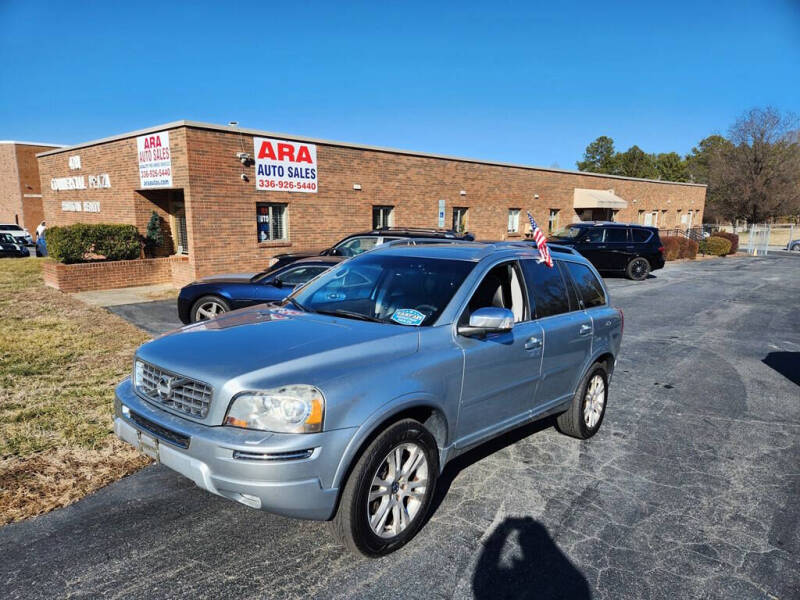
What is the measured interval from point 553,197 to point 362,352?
26.2 m

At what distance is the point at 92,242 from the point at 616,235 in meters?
16.5

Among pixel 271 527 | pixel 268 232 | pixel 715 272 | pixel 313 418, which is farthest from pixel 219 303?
pixel 715 272

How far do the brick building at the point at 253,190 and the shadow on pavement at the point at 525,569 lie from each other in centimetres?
1199

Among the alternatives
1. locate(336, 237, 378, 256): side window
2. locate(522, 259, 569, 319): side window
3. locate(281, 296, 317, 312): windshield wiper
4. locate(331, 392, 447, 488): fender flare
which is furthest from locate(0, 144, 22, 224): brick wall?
locate(331, 392, 447, 488): fender flare

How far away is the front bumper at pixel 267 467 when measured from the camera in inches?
101

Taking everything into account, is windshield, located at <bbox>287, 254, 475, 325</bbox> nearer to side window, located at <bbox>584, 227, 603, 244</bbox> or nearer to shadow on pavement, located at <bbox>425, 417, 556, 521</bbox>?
shadow on pavement, located at <bbox>425, 417, 556, 521</bbox>

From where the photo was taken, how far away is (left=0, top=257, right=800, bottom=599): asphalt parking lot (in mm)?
2803

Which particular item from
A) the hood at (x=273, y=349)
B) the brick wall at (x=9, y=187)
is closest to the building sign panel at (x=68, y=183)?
the hood at (x=273, y=349)

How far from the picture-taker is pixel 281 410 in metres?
2.66

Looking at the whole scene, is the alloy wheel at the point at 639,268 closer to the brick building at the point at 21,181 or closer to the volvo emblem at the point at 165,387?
the volvo emblem at the point at 165,387

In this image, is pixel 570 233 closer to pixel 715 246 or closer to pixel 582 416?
pixel 715 246

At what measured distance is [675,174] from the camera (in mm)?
67000

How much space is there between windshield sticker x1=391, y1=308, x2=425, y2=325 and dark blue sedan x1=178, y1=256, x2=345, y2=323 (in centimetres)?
430

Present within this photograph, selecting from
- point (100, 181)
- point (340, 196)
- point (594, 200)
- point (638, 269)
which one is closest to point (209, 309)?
point (340, 196)
